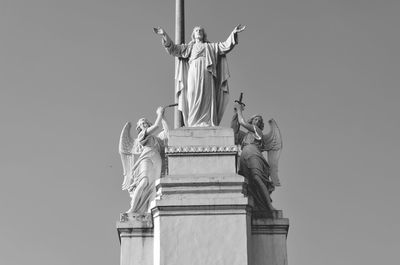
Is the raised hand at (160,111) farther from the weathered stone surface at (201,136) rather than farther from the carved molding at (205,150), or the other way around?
the carved molding at (205,150)

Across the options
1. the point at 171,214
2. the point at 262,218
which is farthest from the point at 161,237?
the point at 262,218

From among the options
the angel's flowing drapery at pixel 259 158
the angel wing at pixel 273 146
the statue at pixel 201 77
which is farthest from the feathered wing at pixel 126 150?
the angel wing at pixel 273 146

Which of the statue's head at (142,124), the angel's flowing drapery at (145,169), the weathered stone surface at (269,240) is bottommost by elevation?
the weathered stone surface at (269,240)

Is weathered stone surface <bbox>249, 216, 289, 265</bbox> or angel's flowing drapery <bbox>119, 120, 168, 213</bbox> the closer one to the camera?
weathered stone surface <bbox>249, 216, 289, 265</bbox>

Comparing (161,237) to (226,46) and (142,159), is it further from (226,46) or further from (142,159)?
(226,46)

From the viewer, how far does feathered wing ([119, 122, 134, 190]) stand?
2995 centimetres

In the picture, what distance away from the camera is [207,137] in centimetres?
2834

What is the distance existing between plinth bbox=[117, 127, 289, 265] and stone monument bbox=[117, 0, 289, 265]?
24 millimetres

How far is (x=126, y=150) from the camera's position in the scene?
3011 centimetres

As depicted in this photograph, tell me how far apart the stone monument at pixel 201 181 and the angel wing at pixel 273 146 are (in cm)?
3

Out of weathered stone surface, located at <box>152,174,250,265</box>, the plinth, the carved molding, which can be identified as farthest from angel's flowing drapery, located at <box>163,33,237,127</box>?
weathered stone surface, located at <box>152,174,250,265</box>

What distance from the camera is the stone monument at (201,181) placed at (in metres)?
27.1

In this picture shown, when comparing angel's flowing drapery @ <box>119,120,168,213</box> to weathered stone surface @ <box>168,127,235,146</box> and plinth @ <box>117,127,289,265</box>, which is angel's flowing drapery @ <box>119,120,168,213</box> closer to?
plinth @ <box>117,127,289,265</box>

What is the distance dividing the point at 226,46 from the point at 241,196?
4.55m
